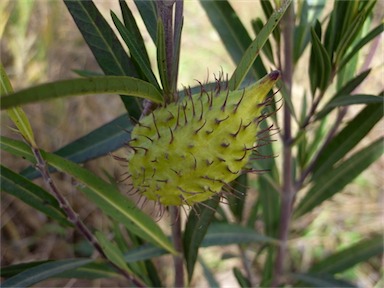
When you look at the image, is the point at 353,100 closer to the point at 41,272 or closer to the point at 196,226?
the point at 196,226

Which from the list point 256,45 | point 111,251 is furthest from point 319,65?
point 111,251

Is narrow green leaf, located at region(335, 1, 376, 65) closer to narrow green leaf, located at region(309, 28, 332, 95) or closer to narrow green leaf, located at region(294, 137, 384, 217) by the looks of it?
narrow green leaf, located at region(309, 28, 332, 95)

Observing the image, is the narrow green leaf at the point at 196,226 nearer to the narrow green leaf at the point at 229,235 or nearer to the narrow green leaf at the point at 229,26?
the narrow green leaf at the point at 229,235

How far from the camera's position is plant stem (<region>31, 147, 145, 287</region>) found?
0.82 m

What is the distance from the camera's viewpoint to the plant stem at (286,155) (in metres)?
1.01

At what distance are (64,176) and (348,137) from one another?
1.86 m

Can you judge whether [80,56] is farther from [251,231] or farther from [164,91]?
[164,91]

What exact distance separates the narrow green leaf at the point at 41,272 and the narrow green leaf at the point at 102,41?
29 cm

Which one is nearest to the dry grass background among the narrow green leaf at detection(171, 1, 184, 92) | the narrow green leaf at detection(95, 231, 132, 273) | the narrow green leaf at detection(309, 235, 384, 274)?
the narrow green leaf at detection(309, 235, 384, 274)

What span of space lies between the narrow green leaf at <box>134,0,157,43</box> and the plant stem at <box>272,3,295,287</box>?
0.82 feet

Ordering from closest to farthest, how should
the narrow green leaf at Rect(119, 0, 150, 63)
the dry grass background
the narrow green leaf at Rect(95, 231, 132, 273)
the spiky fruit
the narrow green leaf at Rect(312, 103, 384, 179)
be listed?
1. the spiky fruit
2. the narrow green leaf at Rect(119, 0, 150, 63)
3. the narrow green leaf at Rect(95, 231, 132, 273)
4. the narrow green leaf at Rect(312, 103, 384, 179)
5. the dry grass background

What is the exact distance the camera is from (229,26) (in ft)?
3.64

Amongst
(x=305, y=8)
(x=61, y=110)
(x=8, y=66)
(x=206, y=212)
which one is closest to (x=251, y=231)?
(x=206, y=212)

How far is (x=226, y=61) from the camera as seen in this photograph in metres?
3.33
